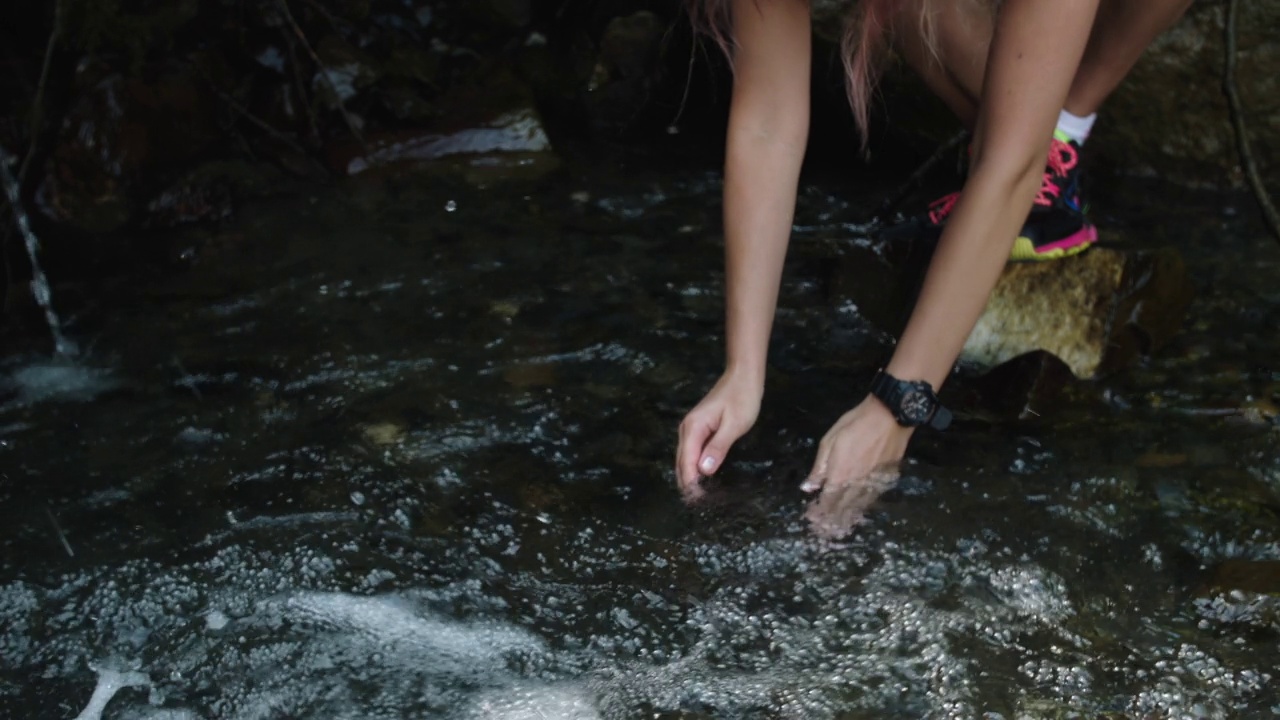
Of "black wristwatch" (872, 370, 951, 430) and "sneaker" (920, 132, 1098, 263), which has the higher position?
"sneaker" (920, 132, 1098, 263)

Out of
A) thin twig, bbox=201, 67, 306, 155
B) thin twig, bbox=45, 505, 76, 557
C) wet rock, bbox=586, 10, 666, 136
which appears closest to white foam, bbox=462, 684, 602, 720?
thin twig, bbox=45, 505, 76, 557

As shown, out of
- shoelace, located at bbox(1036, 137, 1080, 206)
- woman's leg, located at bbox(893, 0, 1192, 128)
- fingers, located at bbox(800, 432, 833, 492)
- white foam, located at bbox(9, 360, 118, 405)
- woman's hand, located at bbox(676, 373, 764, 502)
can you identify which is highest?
woman's leg, located at bbox(893, 0, 1192, 128)

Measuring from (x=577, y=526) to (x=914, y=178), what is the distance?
182cm

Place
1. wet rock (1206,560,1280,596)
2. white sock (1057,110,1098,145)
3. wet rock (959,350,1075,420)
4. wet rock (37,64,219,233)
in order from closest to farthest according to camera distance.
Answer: wet rock (1206,560,1280,596) < wet rock (959,350,1075,420) < white sock (1057,110,1098,145) < wet rock (37,64,219,233)

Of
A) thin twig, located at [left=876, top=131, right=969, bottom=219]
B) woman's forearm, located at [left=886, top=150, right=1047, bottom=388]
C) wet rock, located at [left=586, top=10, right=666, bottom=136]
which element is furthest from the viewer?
wet rock, located at [left=586, top=10, right=666, bottom=136]

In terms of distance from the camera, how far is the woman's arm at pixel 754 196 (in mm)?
2033

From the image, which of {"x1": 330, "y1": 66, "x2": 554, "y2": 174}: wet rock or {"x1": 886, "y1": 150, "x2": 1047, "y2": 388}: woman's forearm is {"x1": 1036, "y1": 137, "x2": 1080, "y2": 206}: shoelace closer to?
{"x1": 886, "y1": 150, "x2": 1047, "y2": 388}: woman's forearm

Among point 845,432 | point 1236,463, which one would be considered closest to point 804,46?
point 845,432

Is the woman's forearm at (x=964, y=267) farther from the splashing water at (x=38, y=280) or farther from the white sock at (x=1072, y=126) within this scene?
the splashing water at (x=38, y=280)

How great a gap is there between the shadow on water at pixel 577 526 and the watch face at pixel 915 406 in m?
0.17

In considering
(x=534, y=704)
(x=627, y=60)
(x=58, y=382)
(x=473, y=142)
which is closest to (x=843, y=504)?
(x=534, y=704)

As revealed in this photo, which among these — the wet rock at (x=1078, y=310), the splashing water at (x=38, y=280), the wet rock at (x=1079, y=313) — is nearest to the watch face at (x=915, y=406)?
the wet rock at (x=1078, y=310)

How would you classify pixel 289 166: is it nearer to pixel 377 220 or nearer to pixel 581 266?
pixel 377 220

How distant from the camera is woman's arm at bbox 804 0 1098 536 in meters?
1.87
